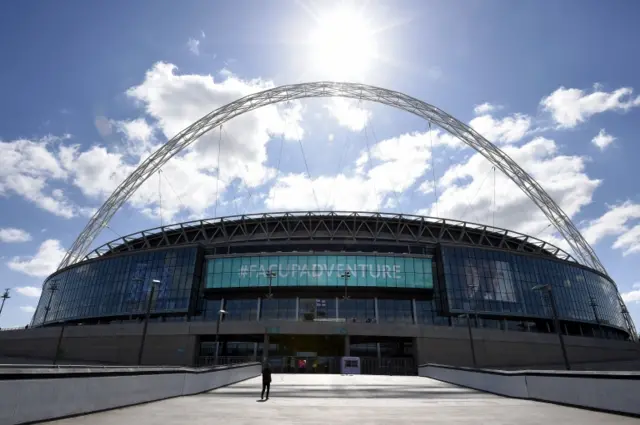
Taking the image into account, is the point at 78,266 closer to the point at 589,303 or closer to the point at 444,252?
the point at 444,252

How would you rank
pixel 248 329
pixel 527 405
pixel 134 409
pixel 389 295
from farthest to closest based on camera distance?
pixel 389 295 < pixel 248 329 < pixel 527 405 < pixel 134 409

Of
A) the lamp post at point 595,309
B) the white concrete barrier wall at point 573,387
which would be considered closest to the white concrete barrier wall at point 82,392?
the white concrete barrier wall at point 573,387

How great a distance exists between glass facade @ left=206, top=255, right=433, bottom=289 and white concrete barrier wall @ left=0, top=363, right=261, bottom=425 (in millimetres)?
47137

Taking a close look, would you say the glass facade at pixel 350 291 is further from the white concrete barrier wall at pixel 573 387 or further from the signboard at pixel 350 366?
the white concrete barrier wall at pixel 573 387

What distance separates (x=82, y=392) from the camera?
9875mm

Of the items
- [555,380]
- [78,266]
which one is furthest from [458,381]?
[78,266]

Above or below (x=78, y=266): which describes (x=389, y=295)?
below

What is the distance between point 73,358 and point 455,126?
82.0 metres

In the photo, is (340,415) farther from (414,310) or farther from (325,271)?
(414,310)

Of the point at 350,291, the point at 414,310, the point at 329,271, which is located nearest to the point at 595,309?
the point at 414,310

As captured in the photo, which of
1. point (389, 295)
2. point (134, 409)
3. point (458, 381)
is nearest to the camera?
point (134, 409)

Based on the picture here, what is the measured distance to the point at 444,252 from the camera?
219ft

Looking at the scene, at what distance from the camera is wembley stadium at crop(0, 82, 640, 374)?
51844mm

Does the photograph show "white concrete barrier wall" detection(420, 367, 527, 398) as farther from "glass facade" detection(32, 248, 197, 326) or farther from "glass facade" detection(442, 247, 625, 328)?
"glass facade" detection(32, 248, 197, 326)
